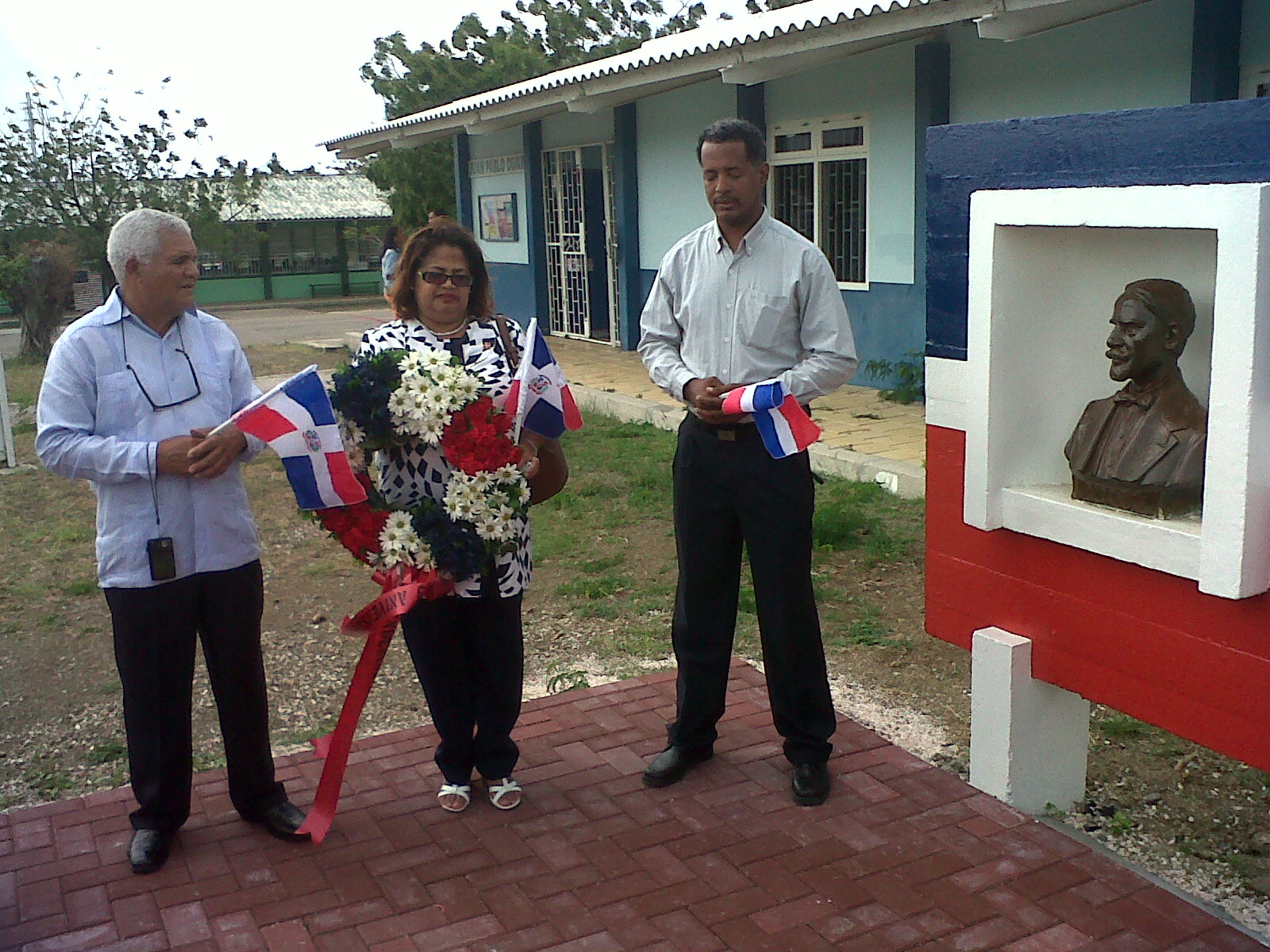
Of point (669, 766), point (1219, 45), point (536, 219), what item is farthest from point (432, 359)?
point (536, 219)

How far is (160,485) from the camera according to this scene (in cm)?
324

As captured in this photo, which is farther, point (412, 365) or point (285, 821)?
point (285, 821)

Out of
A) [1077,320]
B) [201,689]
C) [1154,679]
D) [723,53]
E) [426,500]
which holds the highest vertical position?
[723,53]

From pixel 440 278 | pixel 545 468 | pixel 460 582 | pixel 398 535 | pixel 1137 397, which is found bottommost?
pixel 460 582

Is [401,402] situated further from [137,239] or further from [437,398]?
[137,239]

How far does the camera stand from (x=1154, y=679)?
317cm

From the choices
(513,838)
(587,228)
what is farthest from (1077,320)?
(587,228)

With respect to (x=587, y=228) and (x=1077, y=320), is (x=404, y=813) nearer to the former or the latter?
(x=1077, y=320)

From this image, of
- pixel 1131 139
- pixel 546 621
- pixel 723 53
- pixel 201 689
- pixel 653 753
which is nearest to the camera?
pixel 1131 139

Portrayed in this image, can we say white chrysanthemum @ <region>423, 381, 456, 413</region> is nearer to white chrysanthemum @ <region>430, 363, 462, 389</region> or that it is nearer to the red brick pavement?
white chrysanthemum @ <region>430, 363, 462, 389</region>

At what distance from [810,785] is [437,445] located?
147cm

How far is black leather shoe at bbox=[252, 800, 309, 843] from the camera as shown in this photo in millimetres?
3496

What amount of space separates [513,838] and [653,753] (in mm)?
693

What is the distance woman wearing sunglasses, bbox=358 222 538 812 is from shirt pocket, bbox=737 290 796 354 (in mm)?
641
